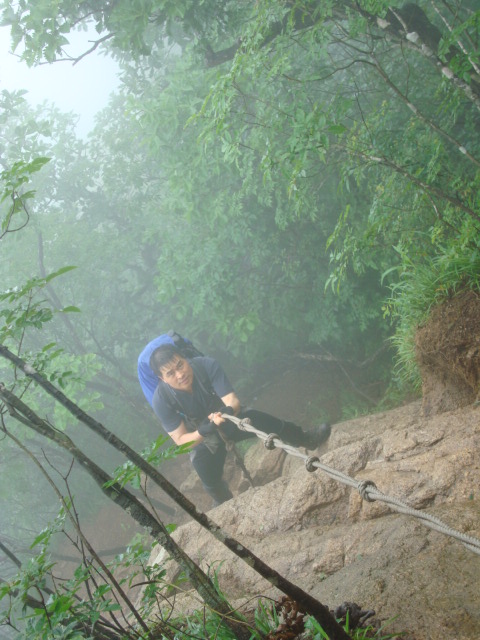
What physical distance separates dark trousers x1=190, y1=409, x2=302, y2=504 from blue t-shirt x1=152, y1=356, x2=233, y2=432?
Answer: 0.32m

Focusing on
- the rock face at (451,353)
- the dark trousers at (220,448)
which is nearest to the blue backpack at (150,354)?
the dark trousers at (220,448)

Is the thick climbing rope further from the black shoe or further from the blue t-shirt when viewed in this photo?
the black shoe

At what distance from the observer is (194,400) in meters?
5.13

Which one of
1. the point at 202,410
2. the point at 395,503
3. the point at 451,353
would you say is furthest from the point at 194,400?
the point at 395,503

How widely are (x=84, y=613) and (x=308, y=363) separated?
29.9 ft

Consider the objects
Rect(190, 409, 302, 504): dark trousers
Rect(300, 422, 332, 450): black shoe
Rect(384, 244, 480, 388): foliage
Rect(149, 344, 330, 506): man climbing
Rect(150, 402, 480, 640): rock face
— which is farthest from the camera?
Rect(300, 422, 332, 450): black shoe

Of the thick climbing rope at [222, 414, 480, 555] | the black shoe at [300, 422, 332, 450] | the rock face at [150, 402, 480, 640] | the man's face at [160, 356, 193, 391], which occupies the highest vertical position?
the man's face at [160, 356, 193, 391]

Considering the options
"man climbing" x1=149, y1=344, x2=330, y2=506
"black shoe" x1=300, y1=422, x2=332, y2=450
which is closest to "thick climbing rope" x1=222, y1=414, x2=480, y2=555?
"man climbing" x1=149, y1=344, x2=330, y2=506

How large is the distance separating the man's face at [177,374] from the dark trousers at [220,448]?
0.65 m

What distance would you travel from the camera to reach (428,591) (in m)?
2.01

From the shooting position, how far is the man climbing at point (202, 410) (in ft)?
16.3

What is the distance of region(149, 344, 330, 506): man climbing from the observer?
4.98 metres

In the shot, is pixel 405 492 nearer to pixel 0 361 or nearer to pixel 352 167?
pixel 352 167

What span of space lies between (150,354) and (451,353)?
9.21ft
